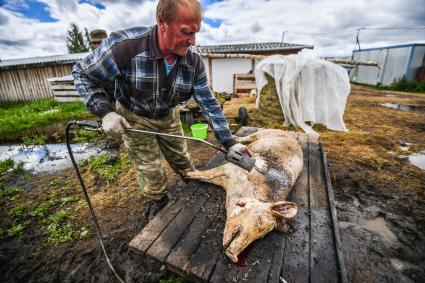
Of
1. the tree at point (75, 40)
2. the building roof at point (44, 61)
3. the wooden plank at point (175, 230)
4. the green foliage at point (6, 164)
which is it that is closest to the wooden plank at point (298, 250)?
the wooden plank at point (175, 230)

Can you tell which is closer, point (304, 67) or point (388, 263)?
point (388, 263)

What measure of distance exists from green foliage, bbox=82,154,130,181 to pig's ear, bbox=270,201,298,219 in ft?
10.8

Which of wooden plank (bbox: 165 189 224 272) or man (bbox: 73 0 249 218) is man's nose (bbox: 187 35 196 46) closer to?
man (bbox: 73 0 249 218)

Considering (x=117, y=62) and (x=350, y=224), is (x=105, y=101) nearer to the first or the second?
(x=117, y=62)

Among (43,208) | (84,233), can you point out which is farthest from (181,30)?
(43,208)

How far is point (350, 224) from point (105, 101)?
134 inches

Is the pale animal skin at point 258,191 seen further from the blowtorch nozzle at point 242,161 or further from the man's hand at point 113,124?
the man's hand at point 113,124

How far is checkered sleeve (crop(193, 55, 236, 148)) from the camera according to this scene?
8.64ft

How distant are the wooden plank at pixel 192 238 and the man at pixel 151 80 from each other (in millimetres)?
706

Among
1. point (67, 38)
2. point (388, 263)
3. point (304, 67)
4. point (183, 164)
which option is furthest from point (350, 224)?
point (67, 38)

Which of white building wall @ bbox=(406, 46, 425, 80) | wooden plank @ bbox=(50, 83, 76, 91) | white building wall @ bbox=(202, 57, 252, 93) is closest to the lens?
wooden plank @ bbox=(50, 83, 76, 91)

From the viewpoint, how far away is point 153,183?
9.33 feet

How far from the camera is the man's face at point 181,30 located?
1.82m

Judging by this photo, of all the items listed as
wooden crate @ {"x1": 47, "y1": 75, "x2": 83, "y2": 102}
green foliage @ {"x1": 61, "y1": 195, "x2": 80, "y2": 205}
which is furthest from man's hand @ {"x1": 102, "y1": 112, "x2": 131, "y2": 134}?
wooden crate @ {"x1": 47, "y1": 75, "x2": 83, "y2": 102}
